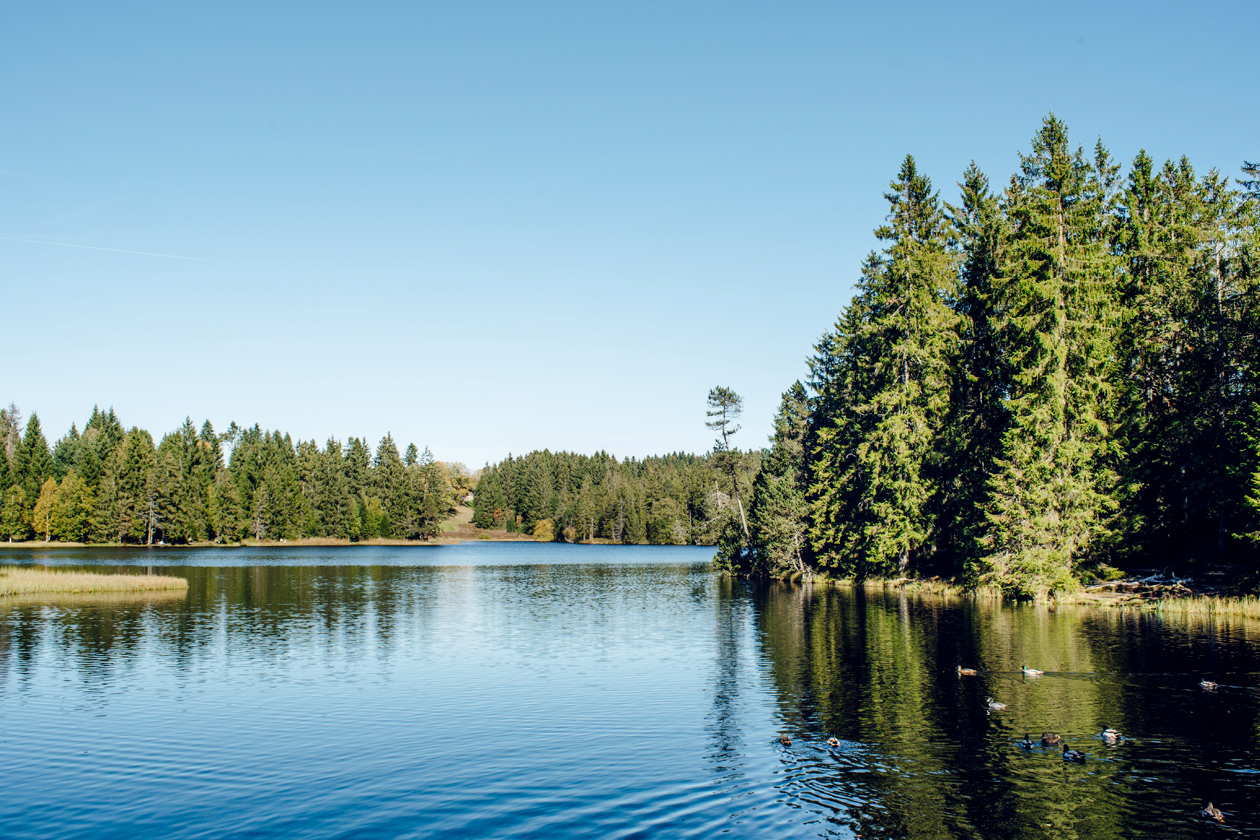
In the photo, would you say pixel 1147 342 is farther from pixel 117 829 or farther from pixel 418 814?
pixel 117 829

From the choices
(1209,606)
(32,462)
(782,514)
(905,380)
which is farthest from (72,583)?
(32,462)

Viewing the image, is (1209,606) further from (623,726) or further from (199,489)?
(199,489)

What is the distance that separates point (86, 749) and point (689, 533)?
6748 inches

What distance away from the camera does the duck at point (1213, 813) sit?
588 inches

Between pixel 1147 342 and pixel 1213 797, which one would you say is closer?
pixel 1213 797

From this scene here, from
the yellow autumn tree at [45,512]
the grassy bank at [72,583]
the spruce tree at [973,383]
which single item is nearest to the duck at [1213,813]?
the spruce tree at [973,383]

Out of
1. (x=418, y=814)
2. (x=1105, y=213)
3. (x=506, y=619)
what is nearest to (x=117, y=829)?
(x=418, y=814)

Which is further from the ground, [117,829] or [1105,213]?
[1105,213]

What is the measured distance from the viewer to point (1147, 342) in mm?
52469

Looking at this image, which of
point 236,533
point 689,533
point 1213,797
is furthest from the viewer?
point 689,533

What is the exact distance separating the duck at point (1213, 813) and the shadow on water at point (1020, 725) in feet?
0.55

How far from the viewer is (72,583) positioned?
59.6 m

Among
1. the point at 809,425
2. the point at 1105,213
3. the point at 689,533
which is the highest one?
the point at 1105,213

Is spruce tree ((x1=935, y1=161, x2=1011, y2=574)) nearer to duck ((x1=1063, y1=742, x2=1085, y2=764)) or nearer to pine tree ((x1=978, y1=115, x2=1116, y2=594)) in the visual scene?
pine tree ((x1=978, y1=115, x2=1116, y2=594))
